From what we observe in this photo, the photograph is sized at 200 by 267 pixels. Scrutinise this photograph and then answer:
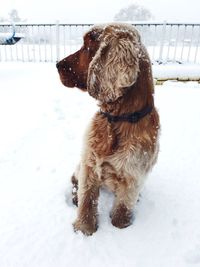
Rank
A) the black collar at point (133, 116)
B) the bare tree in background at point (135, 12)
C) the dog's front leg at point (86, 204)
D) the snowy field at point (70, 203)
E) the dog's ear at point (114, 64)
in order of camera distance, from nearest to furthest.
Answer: the dog's ear at point (114, 64) < the black collar at point (133, 116) < the snowy field at point (70, 203) < the dog's front leg at point (86, 204) < the bare tree in background at point (135, 12)

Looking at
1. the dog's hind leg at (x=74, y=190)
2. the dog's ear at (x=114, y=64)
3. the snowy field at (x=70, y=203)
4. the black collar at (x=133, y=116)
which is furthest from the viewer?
the dog's hind leg at (x=74, y=190)

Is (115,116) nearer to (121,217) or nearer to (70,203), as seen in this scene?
(121,217)

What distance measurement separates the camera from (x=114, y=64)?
181cm

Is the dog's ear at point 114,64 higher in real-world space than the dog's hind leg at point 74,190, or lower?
higher

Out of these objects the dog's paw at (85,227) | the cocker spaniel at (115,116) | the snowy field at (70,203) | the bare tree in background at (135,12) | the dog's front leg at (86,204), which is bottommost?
the bare tree in background at (135,12)

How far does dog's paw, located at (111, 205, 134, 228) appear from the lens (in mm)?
2357

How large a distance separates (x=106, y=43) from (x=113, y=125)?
1.81 ft

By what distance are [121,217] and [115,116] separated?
2.77 feet

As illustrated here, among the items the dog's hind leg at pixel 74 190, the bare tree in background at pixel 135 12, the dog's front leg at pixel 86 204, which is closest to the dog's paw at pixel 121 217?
the dog's front leg at pixel 86 204

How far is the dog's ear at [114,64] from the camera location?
5.86ft

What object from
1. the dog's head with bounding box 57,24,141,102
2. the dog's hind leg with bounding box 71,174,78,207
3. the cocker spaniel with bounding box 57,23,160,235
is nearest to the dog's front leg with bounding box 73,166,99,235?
the cocker spaniel with bounding box 57,23,160,235

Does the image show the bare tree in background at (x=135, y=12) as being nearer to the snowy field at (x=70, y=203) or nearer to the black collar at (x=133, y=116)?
the snowy field at (x=70, y=203)

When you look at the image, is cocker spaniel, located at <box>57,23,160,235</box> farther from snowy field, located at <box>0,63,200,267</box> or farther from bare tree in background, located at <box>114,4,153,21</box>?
bare tree in background, located at <box>114,4,153,21</box>

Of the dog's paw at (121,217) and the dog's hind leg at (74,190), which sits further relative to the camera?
the dog's hind leg at (74,190)
